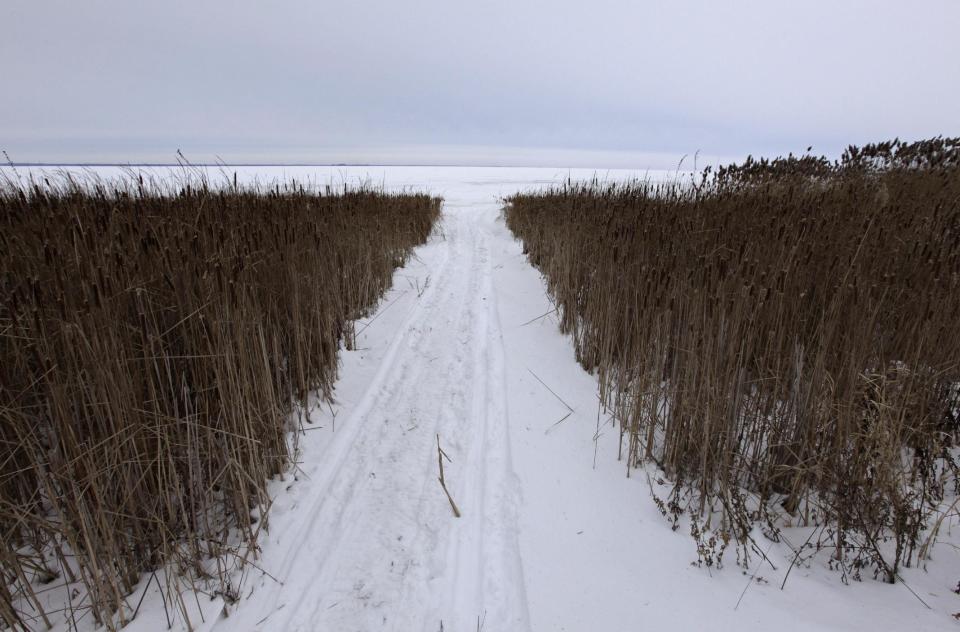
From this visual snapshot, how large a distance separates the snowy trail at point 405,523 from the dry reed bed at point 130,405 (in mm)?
230

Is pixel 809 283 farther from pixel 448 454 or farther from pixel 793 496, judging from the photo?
pixel 448 454

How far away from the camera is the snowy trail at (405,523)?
1.56 metres

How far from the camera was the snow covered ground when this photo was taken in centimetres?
150

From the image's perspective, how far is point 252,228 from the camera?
10.0 ft

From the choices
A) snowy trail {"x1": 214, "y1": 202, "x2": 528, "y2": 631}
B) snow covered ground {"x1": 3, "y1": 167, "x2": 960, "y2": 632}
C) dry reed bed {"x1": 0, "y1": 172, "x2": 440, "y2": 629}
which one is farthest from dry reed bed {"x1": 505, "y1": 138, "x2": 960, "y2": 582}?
dry reed bed {"x1": 0, "y1": 172, "x2": 440, "y2": 629}

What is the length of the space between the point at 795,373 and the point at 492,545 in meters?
1.80

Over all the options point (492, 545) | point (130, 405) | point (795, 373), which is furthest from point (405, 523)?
point (795, 373)

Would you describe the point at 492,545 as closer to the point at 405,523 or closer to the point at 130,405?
the point at 405,523

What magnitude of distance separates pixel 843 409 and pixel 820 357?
0.24 meters

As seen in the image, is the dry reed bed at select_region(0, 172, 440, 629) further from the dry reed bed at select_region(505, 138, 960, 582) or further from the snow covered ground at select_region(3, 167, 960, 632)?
the dry reed bed at select_region(505, 138, 960, 582)

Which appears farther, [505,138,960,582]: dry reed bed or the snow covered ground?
[505,138,960,582]: dry reed bed

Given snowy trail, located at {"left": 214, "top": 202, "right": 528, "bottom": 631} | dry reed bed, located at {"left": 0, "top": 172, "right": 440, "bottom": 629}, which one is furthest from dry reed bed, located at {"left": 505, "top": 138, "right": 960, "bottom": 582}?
dry reed bed, located at {"left": 0, "top": 172, "right": 440, "bottom": 629}

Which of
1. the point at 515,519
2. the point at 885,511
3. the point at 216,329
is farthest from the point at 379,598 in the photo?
the point at 885,511

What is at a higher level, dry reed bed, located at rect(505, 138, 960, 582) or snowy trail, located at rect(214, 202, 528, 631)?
dry reed bed, located at rect(505, 138, 960, 582)
